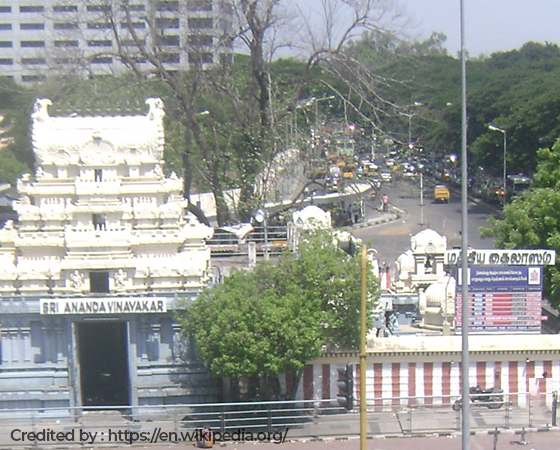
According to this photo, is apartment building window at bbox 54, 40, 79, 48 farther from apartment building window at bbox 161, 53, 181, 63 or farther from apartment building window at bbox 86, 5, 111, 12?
apartment building window at bbox 161, 53, 181, 63

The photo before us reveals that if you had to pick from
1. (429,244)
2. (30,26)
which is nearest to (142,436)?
(429,244)

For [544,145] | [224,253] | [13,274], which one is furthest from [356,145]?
[544,145]

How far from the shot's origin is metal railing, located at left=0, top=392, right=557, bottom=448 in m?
24.0

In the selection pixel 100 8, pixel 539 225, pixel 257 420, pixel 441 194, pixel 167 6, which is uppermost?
pixel 167 6

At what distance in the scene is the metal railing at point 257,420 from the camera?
24000 mm

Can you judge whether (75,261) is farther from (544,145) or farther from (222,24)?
(544,145)

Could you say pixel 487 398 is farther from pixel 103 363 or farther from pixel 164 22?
pixel 164 22

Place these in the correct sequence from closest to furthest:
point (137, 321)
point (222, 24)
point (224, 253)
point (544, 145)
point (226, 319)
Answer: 1. point (226, 319)
2. point (137, 321)
3. point (224, 253)
4. point (222, 24)
5. point (544, 145)

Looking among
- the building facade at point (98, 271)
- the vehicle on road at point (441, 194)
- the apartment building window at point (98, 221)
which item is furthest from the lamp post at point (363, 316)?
the vehicle on road at point (441, 194)

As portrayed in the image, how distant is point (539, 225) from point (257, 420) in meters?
12.1

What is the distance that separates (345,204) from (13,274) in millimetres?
40480

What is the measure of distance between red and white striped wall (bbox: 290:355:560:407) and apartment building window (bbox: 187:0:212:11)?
71.6 ft

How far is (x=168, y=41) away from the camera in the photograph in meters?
45.4

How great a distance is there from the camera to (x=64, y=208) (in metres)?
27.2
